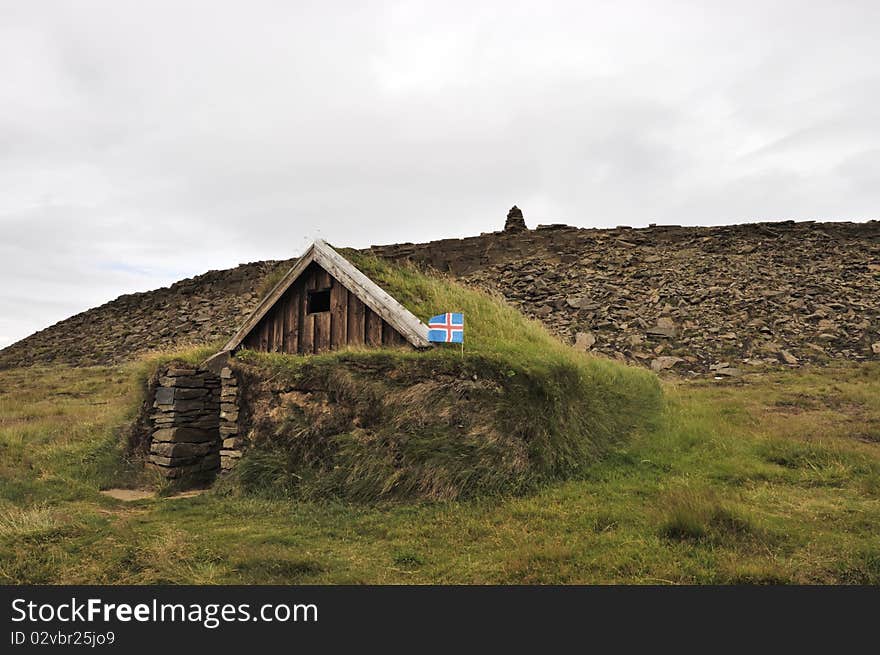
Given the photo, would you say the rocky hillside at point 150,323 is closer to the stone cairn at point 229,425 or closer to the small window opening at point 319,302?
the small window opening at point 319,302

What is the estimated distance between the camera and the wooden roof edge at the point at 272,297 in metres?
11.1

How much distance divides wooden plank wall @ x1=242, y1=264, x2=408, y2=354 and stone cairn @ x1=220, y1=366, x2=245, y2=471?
1.34 metres

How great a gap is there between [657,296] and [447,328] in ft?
78.0

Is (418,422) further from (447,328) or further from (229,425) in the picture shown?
(229,425)

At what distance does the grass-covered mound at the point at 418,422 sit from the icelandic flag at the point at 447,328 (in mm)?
206

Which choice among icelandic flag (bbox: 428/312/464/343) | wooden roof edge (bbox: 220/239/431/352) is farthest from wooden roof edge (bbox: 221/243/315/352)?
icelandic flag (bbox: 428/312/464/343)

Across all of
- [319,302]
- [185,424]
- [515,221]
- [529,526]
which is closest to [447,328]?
[529,526]

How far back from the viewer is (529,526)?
21.0 feet

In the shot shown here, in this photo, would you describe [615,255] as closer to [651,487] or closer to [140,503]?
[651,487]

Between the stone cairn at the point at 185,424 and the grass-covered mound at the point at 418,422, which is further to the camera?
the stone cairn at the point at 185,424

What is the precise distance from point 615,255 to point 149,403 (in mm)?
30042

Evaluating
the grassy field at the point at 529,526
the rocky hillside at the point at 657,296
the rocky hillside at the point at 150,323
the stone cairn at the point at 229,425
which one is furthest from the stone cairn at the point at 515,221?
the stone cairn at the point at 229,425

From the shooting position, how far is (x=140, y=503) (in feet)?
29.3

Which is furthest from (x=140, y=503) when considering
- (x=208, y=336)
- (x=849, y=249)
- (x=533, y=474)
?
(x=849, y=249)
